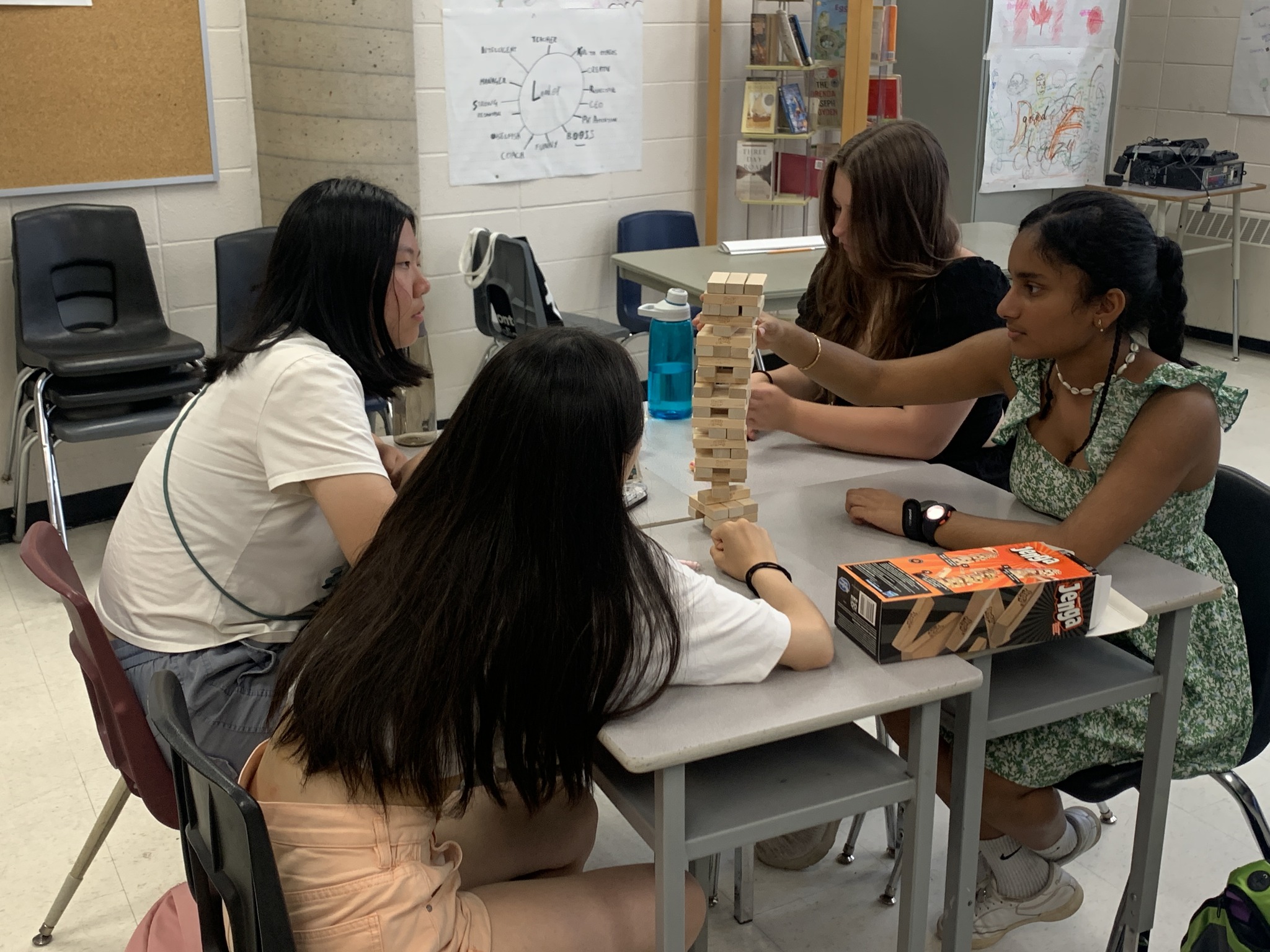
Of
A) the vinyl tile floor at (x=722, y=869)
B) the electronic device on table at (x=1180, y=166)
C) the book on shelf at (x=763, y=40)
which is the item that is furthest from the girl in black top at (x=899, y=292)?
the electronic device on table at (x=1180, y=166)

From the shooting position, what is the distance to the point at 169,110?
12.3ft

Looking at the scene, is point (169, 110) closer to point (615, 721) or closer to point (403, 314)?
point (403, 314)

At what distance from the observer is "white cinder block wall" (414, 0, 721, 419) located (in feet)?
14.2

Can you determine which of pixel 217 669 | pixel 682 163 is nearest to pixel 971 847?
pixel 217 669

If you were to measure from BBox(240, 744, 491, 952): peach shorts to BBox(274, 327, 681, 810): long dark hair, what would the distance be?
0.05m

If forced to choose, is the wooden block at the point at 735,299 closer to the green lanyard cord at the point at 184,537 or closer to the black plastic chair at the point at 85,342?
the green lanyard cord at the point at 184,537

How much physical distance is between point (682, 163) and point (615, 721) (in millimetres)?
3881

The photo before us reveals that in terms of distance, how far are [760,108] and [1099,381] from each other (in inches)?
123

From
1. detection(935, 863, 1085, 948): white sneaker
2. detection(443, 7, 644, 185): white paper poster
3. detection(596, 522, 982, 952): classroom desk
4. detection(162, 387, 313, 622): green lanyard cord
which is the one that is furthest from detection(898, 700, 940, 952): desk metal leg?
detection(443, 7, 644, 185): white paper poster

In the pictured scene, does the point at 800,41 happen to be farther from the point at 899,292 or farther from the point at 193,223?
the point at 899,292

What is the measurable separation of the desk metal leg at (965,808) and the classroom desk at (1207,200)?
3.89m

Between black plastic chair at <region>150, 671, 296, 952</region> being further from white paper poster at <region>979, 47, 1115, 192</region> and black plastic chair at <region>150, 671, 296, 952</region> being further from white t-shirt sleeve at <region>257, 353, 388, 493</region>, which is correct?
white paper poster at <region>979, 47, 1115, 192</region>

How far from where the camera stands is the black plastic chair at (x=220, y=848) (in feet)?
3.91

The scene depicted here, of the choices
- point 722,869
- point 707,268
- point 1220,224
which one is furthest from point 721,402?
point 1220,224
